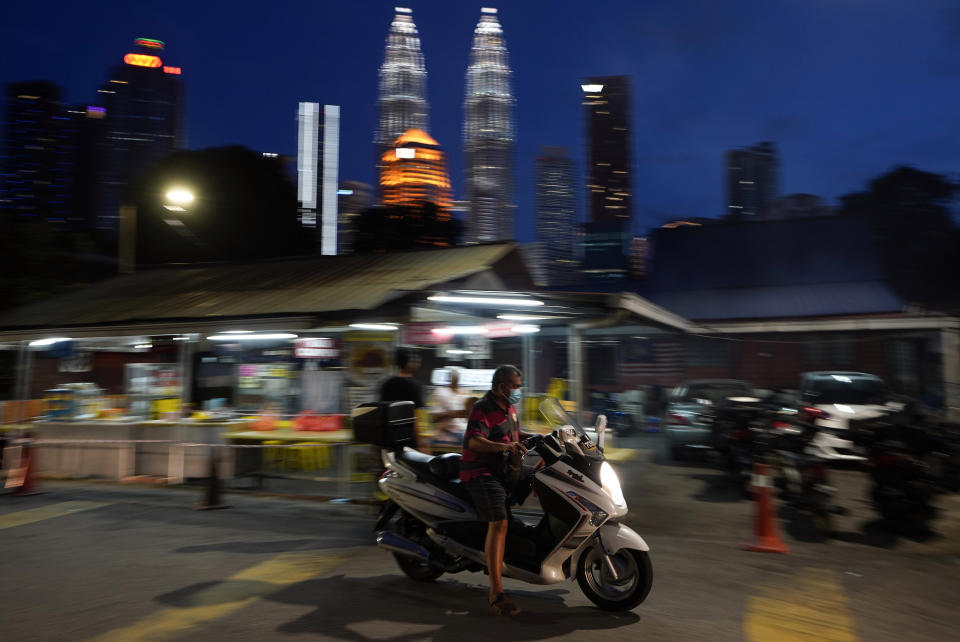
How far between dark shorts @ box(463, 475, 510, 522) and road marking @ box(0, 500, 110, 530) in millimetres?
6278

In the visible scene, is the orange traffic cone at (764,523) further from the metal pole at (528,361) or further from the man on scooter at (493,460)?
the metal pole at (528,361)

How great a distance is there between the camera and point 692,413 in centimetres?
1279

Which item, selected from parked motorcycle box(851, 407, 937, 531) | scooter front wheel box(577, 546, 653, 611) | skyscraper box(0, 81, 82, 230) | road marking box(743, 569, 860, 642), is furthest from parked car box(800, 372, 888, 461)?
skyscraper box(0, 81, 82, 230)

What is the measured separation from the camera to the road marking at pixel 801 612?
178 inches

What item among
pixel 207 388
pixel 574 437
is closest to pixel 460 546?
pixel 574 437

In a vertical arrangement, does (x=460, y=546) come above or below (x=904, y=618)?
above

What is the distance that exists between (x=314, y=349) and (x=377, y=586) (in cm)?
724

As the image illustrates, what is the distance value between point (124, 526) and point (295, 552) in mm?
2576

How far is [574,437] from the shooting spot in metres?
4.90

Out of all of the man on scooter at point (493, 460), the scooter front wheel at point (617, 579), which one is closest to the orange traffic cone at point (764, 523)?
the scooter front wheel at point (617, 579)

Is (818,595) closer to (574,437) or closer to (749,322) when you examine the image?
(574,437)

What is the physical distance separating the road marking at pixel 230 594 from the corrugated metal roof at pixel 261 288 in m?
4.07

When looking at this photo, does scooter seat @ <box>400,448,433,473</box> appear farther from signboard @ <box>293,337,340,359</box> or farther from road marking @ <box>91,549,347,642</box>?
signboard @ <box>293,337,340,359</box>

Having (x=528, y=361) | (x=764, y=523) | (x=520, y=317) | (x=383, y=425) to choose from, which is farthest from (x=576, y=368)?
(x=383, y=425)
